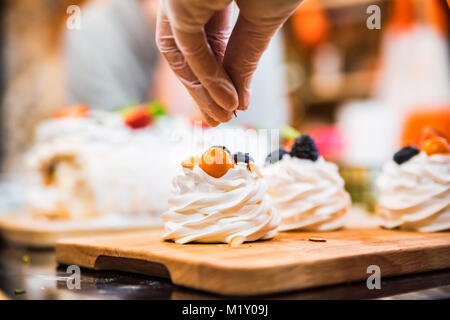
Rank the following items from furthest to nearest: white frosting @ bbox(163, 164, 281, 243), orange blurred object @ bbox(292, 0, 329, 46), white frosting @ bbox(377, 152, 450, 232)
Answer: orange blurred object @ bbox(292, 0, 329, 46)
white frosting @ bbox(377, 152, 450, 232)
white frosting @ bbox(163, 164, 281, 243)

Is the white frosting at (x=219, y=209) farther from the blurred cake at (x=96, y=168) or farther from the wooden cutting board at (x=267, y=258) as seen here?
the blurred cake at (x=96, y=168)

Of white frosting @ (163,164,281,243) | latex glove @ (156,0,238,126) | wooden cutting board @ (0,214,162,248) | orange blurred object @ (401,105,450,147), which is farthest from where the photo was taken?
orange blurred object @ (401,105,450,147)

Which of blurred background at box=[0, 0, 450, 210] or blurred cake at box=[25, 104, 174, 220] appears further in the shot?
blurred background at box=[0, 0, 450, 210]

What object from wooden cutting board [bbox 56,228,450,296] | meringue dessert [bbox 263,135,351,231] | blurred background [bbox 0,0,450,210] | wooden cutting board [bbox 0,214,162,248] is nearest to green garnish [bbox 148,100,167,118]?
blurred background [bbox 0,0,450,210]

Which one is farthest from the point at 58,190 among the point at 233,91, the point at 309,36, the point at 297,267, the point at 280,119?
the point at 309,36

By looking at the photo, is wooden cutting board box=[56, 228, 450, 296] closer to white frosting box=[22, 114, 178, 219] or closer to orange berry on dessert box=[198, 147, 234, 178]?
orange berry on dessert box=[198, 147, 234, 178]

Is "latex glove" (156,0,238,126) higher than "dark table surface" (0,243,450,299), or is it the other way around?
"latex glove" (156,0,238,126)

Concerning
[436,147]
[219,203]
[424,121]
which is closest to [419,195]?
[436,147]

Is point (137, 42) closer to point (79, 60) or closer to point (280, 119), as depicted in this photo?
point (79, 60)
